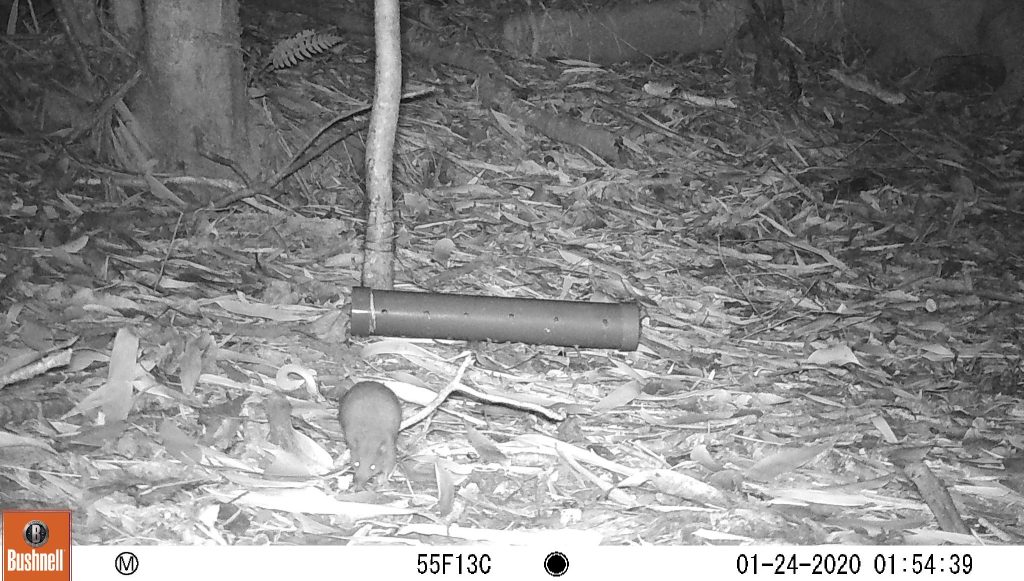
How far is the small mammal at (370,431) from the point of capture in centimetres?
207

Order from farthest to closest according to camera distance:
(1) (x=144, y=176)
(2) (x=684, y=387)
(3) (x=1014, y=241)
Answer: (3) (x=1014, y=241)
(1) (x=144, y=176)
(2) (x=684, y=387)

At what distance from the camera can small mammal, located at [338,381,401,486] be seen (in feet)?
6.81

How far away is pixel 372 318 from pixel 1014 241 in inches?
95.2

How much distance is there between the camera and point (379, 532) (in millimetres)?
1940

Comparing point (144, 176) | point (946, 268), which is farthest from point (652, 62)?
point (144, 176)

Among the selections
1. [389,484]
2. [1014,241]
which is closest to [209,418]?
[389,484]

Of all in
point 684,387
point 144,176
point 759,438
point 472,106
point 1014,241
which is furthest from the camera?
point 472,106

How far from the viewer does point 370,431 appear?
82.3 inches

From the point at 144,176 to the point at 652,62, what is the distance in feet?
8.72

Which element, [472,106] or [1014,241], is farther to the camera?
[472,106]

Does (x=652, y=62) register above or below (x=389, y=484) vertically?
above

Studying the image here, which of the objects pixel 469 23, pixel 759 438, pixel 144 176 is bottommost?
pixel 759 438

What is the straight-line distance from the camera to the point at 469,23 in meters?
4.98

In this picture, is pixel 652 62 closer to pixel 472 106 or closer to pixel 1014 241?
pixel 472 106
